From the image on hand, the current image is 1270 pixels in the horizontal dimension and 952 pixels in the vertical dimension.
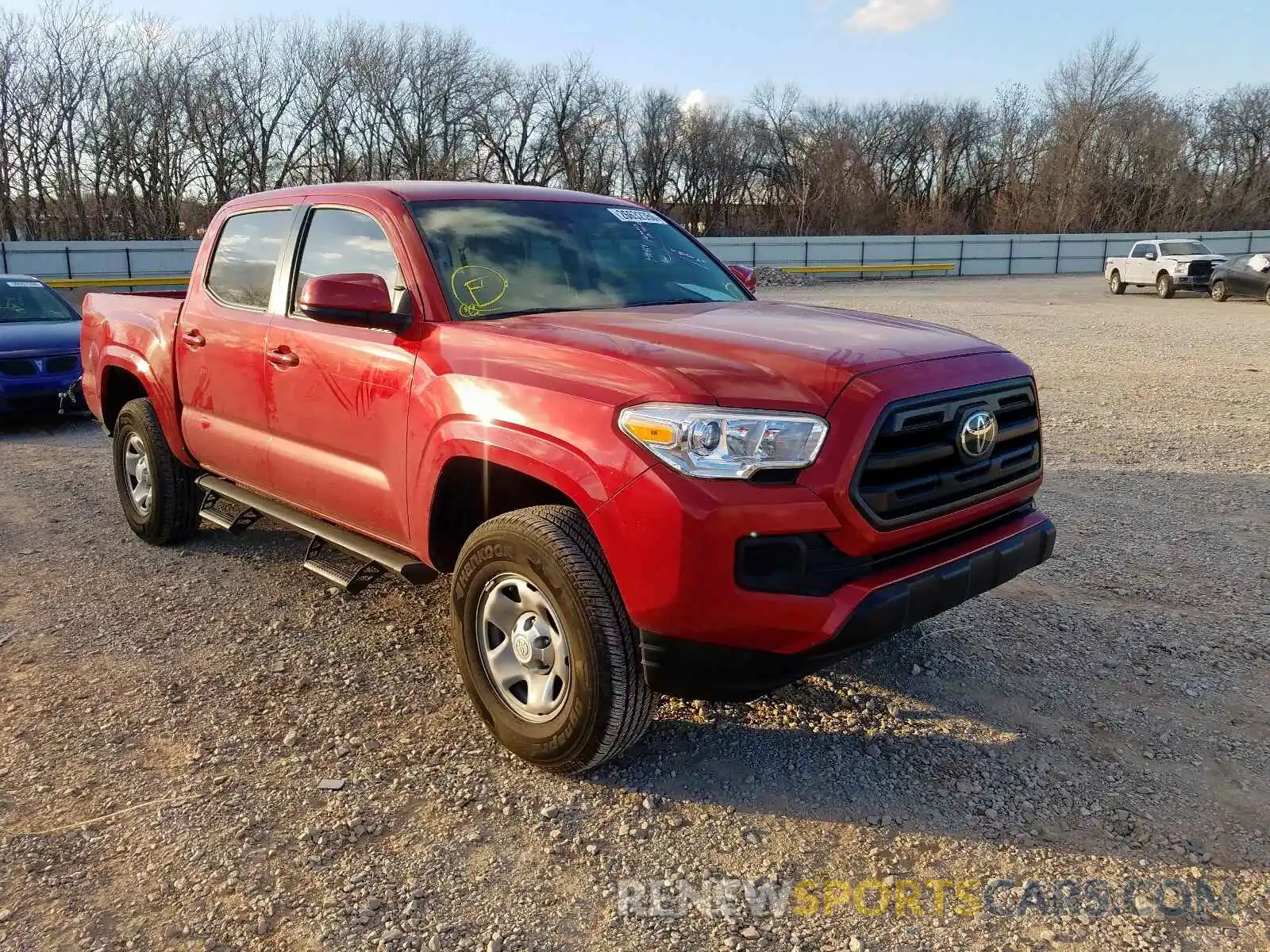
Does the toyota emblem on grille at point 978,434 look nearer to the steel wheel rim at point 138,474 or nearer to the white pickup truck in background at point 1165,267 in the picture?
the steel wheel rim at point 138,474

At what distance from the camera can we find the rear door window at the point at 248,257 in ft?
14.9

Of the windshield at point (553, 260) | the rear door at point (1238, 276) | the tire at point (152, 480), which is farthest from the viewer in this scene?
the rear door at point (1238, 276)

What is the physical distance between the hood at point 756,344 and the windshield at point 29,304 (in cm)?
883

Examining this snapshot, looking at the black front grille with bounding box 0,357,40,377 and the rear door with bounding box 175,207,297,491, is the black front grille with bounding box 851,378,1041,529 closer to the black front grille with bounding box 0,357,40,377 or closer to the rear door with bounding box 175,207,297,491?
the rear door with bounding box 175,207,297,491

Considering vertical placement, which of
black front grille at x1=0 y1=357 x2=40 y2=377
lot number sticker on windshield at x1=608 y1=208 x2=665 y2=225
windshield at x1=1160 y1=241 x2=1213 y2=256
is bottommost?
black front grille at x1=0 y1=357 x2=40 y2=377

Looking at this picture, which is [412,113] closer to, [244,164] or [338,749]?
[244,164]

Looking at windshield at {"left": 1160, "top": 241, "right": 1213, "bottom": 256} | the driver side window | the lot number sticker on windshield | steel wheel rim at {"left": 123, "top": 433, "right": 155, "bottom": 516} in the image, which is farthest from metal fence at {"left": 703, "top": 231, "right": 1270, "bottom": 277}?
the driver side window

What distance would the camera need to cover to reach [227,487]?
4.96 m

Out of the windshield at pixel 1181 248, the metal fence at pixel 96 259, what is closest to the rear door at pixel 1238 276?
the windshield at pixel 1181 248

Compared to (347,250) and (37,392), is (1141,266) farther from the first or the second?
(347,250)

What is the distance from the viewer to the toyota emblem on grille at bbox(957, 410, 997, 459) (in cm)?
308

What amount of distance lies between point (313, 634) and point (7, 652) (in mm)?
1286

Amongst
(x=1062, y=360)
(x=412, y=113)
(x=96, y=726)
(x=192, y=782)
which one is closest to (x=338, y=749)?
(x=192, y=782)

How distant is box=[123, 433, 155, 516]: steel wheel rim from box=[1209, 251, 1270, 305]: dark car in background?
25.1 metres
